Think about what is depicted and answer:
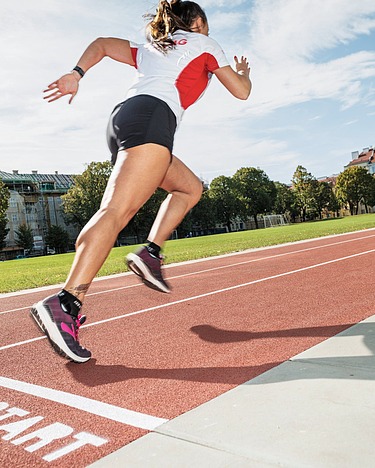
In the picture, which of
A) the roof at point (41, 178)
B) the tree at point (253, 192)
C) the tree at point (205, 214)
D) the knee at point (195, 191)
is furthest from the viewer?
the tree at point (253, 192)

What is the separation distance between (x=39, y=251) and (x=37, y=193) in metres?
11.6

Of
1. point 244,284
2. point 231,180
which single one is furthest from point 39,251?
point 244,284

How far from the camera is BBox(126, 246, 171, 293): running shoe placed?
362 cm

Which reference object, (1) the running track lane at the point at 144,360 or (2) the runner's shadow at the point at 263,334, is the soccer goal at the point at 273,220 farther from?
(2) the runner's shadow at the point at 263,334

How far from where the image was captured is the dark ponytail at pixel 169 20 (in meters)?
3.23

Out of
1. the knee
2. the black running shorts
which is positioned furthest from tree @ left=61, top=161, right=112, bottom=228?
the black running shorts

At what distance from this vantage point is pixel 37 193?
89.8 m

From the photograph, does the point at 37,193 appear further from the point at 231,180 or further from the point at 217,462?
the point at 217,462

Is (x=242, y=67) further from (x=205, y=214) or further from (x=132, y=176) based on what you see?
(x=205, y=214)

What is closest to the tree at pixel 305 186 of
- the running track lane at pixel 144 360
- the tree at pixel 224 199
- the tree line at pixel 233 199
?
the tree line at pixel 233 199

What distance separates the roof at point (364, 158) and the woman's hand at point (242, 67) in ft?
454

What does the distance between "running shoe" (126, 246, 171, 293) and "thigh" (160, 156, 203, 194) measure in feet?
1.86

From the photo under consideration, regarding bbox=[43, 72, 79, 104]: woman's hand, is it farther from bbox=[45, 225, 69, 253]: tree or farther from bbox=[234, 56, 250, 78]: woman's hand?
bbox=[45, 225, 69, 253]: tree

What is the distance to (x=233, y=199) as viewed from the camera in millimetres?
93250
